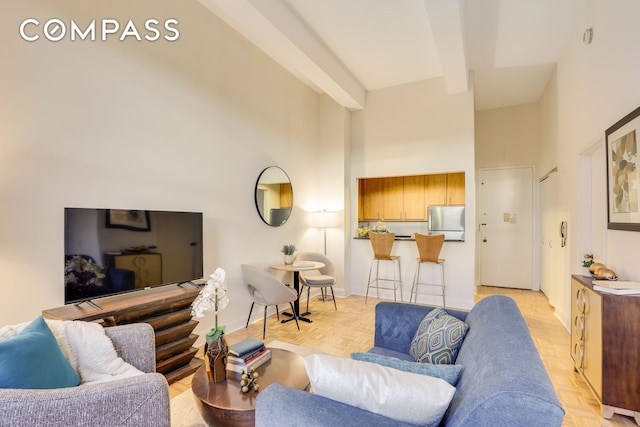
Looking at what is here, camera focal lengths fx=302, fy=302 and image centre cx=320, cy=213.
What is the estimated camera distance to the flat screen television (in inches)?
79.8

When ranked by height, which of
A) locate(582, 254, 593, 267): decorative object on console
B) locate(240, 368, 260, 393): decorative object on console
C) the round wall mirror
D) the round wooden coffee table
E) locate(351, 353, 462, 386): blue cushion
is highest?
the round wall mirror

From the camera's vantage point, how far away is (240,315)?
363 cm

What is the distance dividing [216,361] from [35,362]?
0.75m

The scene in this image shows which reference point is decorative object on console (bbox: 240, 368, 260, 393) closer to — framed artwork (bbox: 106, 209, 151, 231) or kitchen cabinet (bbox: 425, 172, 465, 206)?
framed artwork (bbox: 106, 209, 151, 231)

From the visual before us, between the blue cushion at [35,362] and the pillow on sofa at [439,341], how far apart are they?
170 centimetres

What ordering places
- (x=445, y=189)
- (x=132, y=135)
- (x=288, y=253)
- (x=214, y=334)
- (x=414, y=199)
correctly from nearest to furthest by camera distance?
(x=214, y=334) < (x=132, y=135) < (x=288, y=253) < (x=445, y=189) < (x=414, y=199)

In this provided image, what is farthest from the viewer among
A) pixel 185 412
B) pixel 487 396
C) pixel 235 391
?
pixel 185 412

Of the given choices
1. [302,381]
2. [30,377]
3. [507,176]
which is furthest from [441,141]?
[30,377]

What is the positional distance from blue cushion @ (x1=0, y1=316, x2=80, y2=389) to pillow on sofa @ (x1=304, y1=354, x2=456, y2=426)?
112 cm

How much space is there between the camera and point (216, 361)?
1646 mm

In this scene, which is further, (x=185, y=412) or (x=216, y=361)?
(x=185, y=412)

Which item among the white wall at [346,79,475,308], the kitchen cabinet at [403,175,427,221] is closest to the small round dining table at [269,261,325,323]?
Answer: the white wall at [346,79,475,308]

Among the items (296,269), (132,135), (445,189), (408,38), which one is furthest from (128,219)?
(445,189)

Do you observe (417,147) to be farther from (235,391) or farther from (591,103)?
(235,391)
